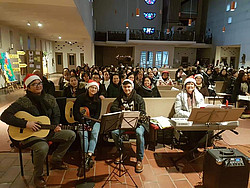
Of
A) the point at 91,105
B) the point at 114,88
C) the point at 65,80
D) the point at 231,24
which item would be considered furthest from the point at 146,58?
the point at 91,105

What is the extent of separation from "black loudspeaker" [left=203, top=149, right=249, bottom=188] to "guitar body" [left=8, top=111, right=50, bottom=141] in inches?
87.0

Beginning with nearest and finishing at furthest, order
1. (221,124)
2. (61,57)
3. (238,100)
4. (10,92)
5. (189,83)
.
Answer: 1. (221,124)
2. (189,83)
3. (238,100)
4. (10,92)
5. (61,57)

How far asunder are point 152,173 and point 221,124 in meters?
1.29

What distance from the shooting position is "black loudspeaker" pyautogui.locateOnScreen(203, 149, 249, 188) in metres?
2.22

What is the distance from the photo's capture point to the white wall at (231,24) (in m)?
14.3

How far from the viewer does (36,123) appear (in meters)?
2.52

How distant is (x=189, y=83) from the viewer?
361 cm

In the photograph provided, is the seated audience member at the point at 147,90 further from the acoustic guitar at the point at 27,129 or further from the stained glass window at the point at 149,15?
the stained glass window at the point at 149,15

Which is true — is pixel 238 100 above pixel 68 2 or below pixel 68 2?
below

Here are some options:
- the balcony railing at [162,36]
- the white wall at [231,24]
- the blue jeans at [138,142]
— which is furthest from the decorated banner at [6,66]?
the white wall at [231,24]

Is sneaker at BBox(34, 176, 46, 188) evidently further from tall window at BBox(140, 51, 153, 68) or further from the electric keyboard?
tall window at BBox(140, 51, 153, 68)

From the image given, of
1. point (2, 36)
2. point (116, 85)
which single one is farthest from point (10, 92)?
point (116, 85)

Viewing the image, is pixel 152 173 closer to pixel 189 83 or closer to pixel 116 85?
pixel 189 83

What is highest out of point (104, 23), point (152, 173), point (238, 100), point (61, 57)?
point (104, 23)
